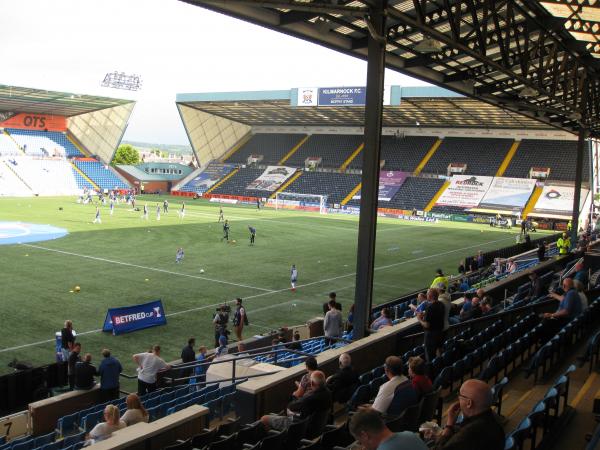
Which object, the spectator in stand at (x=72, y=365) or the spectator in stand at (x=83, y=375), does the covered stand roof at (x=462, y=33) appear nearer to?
the spectator in stand at (x=83, y=375)

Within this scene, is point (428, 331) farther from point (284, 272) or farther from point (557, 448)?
point (284, 272)

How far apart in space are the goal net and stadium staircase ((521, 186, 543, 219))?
20897mm

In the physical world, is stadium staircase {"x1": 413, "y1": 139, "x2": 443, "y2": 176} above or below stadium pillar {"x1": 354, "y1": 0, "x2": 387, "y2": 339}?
above

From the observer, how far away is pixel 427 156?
7544 cm

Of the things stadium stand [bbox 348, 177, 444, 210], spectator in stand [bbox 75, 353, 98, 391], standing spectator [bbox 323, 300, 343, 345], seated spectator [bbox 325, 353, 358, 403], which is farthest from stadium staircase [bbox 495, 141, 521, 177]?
seated spectator [bbox 325, 353, 358, 403]

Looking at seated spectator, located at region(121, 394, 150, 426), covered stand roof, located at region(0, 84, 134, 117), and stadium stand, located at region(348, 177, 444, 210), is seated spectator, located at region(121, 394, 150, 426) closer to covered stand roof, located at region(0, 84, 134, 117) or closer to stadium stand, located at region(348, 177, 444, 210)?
covered stand roof, located at region(0, 84, 134, 117)

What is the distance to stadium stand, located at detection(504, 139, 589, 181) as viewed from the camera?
65750mm

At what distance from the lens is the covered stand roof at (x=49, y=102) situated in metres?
61.4

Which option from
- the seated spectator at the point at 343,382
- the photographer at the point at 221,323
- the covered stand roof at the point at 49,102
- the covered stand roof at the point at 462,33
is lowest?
the photographer at the point at 221,323

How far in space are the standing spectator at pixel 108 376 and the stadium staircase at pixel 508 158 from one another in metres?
64.2

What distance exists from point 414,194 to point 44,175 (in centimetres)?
4399

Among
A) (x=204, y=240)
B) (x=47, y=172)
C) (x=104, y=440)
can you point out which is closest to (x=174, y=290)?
(x=204, y=240)

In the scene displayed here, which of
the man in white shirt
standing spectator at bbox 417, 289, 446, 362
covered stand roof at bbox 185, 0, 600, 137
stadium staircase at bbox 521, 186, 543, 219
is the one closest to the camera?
the man in white shirt

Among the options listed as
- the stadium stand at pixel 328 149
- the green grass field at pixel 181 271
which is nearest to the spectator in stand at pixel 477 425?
the green grass field at pixel 181 271
